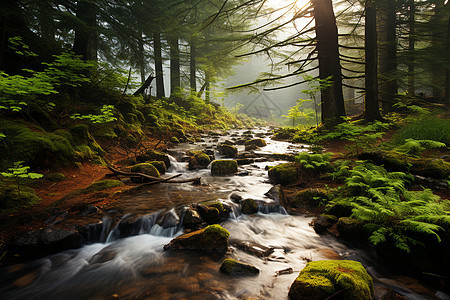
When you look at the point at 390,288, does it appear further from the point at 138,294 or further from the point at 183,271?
the point at 138,294

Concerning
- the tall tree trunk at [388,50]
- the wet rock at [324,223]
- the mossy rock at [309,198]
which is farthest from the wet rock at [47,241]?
the tall tree trunk at [388,50]

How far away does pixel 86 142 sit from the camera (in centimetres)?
640

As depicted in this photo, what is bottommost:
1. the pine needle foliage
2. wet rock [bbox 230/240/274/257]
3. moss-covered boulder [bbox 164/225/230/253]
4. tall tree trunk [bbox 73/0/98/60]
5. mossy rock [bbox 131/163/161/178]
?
wet rock [bbox 230/240/274/257]

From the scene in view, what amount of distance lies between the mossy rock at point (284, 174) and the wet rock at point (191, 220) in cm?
266

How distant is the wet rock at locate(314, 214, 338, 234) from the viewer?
11.7ft

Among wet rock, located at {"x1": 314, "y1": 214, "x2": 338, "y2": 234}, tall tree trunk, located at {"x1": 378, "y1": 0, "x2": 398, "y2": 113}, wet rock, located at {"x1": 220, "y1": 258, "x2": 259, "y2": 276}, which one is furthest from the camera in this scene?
tall tree trunk, located at {"x1": 378, "y1": 0, "x2": 398, "y2": 113}

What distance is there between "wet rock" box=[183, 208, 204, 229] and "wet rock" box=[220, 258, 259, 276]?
3.90 ft

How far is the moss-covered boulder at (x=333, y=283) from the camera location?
1.92 m

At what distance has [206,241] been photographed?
3164 millimetres

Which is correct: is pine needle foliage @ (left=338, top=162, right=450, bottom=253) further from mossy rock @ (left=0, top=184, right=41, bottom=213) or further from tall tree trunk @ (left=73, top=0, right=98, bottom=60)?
tall tree trunk @ (left=73, top=0, right=98, bottom=60)

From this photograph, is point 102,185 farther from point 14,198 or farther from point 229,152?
point 229,152

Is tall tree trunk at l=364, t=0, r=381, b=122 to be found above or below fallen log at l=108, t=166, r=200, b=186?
above

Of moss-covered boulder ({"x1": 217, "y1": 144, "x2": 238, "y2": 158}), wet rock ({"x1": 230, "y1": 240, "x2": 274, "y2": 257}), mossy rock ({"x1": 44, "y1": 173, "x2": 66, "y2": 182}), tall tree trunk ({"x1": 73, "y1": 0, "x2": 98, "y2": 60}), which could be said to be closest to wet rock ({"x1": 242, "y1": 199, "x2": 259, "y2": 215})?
wet rock ({"x1": 230, "y1": 240, "x2": 274, "y2": 257})

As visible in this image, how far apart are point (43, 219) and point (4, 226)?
429 millimetres
